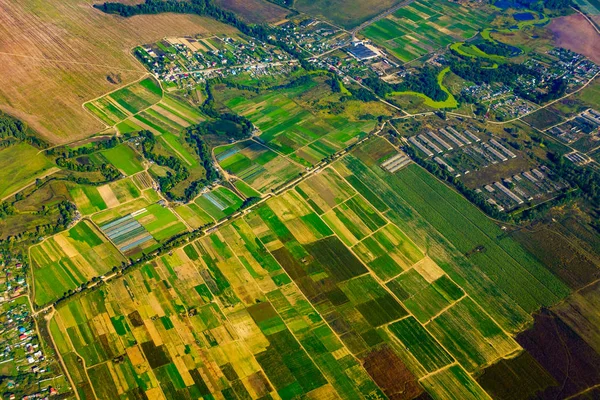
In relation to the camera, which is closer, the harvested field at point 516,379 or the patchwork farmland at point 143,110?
the harvested field at point 516,379

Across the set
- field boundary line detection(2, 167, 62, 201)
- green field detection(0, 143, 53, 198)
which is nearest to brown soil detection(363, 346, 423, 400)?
field boundary line detection(2, 167, 62, 201)

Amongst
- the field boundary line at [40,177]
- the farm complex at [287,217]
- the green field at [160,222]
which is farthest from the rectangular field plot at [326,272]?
the field boundary line at [40,177]

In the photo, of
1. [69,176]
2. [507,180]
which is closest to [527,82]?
[507,180]

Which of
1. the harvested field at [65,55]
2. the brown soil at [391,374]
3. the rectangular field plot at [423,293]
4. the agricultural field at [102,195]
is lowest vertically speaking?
the brown soil at [391,374]

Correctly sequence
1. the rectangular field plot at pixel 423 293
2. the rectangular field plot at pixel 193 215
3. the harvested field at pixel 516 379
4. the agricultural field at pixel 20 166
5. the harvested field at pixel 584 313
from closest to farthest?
the harvested field at pixel 516 379, the harvested field at pixel 584 313, the rectangular field plot at pixel 423 293, the rectangular field plot at pixel 193 215, the agricultural field at pixel 20 166

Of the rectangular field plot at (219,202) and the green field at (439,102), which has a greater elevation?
the green field at (439,102)

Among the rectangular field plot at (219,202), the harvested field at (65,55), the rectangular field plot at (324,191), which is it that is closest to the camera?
the rectangular field plot at (219,202)

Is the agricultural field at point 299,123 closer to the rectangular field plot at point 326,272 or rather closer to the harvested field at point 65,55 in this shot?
the rectangular field plot at point 326,272

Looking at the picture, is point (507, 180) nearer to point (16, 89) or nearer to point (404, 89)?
point (404, 89)
